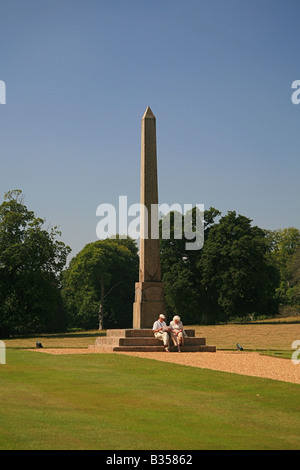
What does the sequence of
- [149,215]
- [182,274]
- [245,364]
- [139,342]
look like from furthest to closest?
[182,274] → [149,215] → [139,342] → [245,364]

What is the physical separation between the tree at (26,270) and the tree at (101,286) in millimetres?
13718

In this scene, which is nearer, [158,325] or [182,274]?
[158,325]

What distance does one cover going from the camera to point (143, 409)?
10.1 meters

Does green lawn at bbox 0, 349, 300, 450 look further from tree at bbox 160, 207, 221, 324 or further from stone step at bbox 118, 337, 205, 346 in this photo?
tree at bbox 160, 207, 221, 324

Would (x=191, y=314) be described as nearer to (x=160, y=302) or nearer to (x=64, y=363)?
(x=160, y=302)

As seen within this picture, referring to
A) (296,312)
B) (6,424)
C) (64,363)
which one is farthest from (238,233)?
(6,424)

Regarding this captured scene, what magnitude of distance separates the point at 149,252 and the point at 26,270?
2872 cm

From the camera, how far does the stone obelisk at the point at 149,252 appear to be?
26.9 metres

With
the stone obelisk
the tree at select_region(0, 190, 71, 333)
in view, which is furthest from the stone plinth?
the tree at select_region(0, 190, 71, 333)

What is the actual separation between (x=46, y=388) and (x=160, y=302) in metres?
14.9

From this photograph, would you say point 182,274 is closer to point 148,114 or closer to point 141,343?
point 148,114

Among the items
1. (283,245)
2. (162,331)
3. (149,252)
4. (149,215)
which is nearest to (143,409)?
(162,331)

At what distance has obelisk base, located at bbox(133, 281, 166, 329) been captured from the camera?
26750mm

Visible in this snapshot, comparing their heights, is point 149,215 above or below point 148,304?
above
